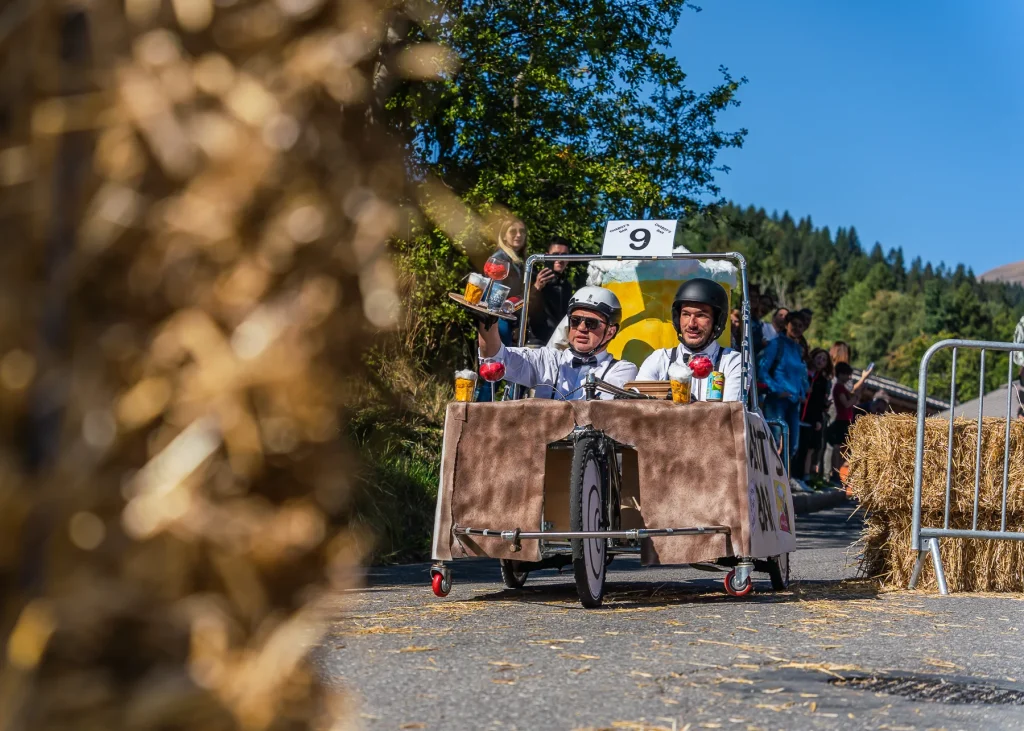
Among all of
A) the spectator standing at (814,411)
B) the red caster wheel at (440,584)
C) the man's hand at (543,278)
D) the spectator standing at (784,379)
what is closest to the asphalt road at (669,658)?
the red caster wheel at (440,584)

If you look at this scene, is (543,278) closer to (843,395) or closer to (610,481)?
(610,481)

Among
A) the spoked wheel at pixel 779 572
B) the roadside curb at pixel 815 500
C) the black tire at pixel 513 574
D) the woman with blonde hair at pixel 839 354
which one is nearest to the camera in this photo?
the black tire at pixel 513 574

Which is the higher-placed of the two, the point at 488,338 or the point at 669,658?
the point at 488,338

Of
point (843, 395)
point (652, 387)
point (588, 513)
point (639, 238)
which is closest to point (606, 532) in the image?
point (588, 513)

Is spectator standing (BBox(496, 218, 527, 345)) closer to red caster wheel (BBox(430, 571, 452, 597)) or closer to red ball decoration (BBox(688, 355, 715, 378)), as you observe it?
red ball decoration (BBox(688, 355, 715, 378))

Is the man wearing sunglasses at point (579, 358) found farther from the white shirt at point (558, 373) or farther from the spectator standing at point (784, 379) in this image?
the spectator standing at point (784, 379)

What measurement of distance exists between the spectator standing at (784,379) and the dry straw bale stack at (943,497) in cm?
602

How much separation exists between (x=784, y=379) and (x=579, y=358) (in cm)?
768

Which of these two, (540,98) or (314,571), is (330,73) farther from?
(540,98)

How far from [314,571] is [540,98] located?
15655 millimetres

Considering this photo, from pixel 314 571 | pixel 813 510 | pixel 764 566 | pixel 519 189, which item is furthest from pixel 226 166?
pixel 813 510

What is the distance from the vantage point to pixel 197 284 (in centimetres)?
187

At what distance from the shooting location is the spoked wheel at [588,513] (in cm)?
740

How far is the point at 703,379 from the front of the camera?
29.7 ft
